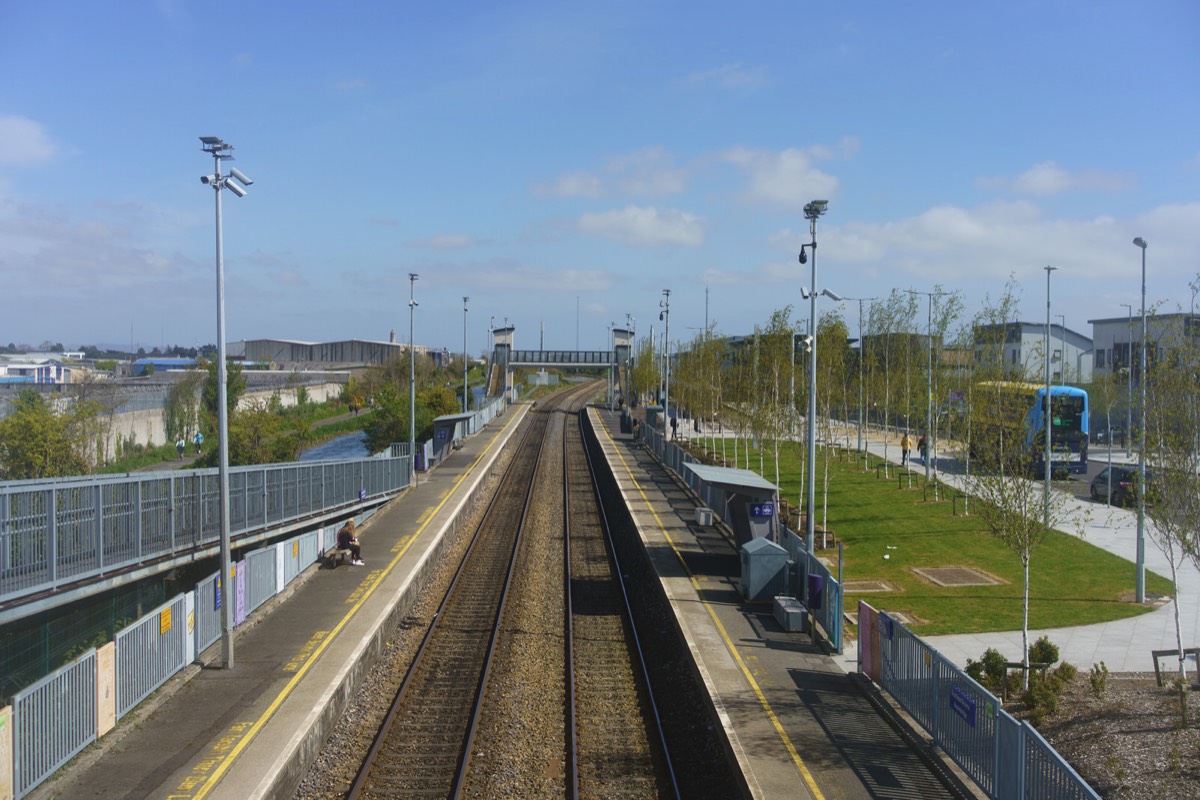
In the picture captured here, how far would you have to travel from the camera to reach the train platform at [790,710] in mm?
10867

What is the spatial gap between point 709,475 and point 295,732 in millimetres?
14196

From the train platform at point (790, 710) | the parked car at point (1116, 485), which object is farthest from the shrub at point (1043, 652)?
the parked car at point (1116, 485)

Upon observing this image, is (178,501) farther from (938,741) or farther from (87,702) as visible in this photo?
(938,741)

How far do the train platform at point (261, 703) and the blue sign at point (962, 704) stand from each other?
8.14m

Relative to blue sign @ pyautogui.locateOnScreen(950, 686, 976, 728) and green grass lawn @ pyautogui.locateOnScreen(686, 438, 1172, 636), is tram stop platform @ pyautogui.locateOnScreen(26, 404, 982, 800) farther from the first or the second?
green grass lawn @ pyautogui.locateOnScreen(686, 438, 1172, 636)

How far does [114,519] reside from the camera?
50.2 feet

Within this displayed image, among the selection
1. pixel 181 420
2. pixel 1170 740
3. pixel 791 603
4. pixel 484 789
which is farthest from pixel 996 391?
pixel 181 420

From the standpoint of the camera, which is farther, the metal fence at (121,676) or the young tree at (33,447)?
the young tree at (33,447)

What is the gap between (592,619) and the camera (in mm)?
20984

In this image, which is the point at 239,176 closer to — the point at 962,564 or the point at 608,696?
the point at 608,696

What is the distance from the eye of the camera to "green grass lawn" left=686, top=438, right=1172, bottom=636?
18.6 m

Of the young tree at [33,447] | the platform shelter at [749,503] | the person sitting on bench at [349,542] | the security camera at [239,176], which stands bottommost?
the person sitting on bench at [349,542]

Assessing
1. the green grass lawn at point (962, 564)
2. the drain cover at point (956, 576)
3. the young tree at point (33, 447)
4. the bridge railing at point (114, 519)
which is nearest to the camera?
the bridge railing at point (114, 519)

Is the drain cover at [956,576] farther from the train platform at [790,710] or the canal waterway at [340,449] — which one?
the canal waterway at [340,449]
